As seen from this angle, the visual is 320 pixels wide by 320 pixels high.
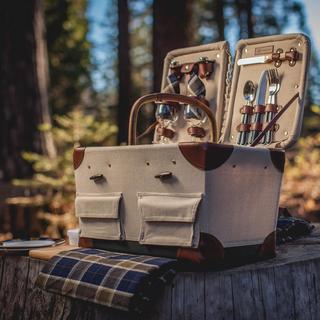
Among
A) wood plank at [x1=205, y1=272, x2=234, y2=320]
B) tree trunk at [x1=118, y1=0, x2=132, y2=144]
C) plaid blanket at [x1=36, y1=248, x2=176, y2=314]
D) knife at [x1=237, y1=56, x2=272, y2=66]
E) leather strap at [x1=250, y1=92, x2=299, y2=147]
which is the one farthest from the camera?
tree trunk at [x1=118, y1=0, x2=132, y2=144]

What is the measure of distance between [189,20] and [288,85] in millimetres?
3348

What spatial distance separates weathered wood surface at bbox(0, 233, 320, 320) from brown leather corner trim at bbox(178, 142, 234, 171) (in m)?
0.36

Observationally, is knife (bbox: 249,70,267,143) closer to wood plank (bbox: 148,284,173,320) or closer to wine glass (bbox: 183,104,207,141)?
wine glass (bbox: 183,104,207,141)

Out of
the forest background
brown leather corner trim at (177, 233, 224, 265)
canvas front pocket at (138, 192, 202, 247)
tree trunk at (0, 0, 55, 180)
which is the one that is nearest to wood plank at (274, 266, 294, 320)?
brown leather corner trim at (177, 233, 224, 265)

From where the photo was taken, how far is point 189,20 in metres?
5.59

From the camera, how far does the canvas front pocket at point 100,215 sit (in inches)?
82.1

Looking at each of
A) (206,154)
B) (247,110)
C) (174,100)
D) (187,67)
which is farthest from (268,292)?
(187,67)

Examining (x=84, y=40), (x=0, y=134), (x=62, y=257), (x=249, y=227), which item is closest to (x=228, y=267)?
(x=249, y=227)

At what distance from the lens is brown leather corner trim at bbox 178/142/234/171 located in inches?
70.9

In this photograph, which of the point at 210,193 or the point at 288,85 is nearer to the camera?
the point at 210,193

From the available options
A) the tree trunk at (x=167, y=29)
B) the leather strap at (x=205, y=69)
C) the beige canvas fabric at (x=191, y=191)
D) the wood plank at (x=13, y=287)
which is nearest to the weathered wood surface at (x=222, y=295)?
the wood plank at (x=13, y=287)

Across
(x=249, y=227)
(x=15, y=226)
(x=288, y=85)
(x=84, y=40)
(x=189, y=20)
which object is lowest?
(x=15, y=226)

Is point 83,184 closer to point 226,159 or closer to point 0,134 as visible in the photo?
point 226,159

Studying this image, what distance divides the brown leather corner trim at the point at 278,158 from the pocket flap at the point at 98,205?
570mm
